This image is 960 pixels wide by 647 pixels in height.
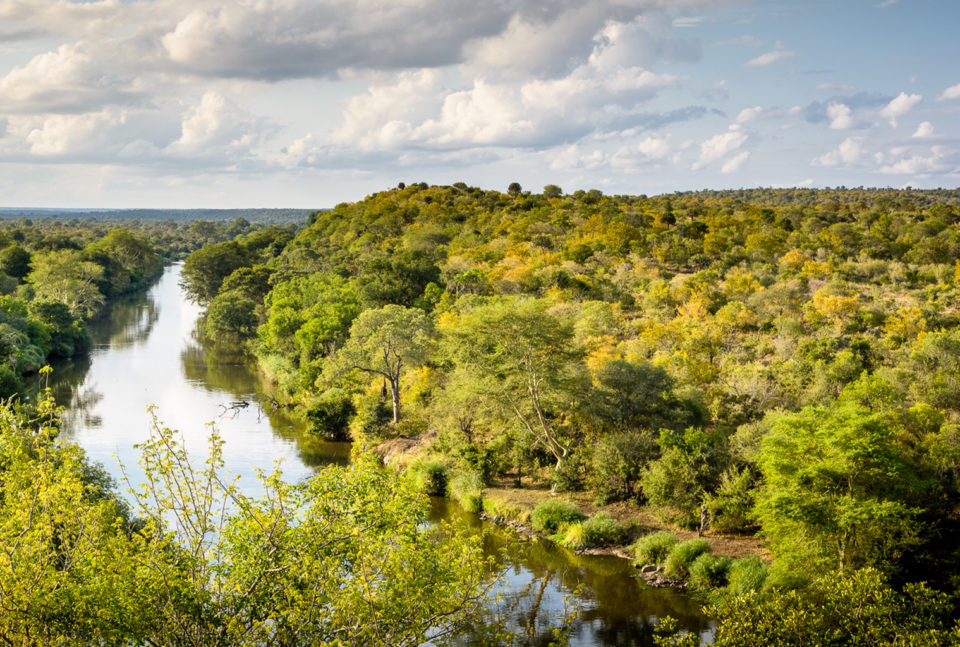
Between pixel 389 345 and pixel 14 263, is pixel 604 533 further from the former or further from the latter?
pixel 14 263

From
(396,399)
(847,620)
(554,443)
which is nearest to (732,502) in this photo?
(554,443)

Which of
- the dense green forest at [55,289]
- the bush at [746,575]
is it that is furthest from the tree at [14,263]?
the bush at [746,575]

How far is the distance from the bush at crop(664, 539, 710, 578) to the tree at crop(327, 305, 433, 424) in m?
16.1

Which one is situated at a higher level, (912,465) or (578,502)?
(912,465)

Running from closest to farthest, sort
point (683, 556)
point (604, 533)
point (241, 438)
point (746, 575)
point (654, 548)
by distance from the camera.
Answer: point (746, 575) < point (683, 556) < point (654, 548) < point (604, 533) < point (241, 438)

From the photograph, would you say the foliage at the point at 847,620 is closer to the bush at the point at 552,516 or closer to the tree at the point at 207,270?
the bush at the point at 552,516

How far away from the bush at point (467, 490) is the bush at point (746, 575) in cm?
961

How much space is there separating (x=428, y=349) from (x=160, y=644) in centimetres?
2727

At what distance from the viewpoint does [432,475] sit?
95.8 ft

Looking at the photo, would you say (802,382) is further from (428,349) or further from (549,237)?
(549,237)

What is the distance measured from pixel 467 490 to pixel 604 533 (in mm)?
5928

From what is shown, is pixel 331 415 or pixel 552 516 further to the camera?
pixel 331 415

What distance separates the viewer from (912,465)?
→ 2259 centimetres

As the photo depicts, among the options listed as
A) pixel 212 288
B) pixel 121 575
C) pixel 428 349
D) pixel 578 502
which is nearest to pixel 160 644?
pixel 121 575
